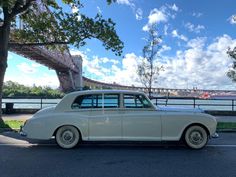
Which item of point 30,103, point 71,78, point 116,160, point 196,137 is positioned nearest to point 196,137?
point 196,137

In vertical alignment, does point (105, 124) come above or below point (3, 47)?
below

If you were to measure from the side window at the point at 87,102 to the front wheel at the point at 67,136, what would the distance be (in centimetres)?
59

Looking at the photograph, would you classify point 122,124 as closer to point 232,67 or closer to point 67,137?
point 67,137

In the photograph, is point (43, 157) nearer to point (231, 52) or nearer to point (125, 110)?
point (125, 110)

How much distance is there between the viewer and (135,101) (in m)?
9.73

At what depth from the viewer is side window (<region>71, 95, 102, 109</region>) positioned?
32.0ft

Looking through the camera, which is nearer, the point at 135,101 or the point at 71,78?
the point at 135,101

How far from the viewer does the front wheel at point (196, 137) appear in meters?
9.59

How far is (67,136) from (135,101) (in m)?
1.94

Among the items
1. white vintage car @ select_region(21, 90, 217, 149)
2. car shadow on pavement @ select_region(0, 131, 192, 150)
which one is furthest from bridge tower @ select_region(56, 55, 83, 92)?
white vintage car @ select_region(21, 90, 217, 149)

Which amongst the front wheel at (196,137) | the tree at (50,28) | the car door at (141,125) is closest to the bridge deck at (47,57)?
the tree at (50,28)

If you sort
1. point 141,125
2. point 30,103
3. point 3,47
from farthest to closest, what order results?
point 30,103, point 3,47, point 141,125

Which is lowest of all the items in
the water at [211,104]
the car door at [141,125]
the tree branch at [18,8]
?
the car door at [141,125]

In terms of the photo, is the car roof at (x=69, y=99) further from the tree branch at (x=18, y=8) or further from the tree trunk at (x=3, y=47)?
the tree branch at (x=18, y=8)
